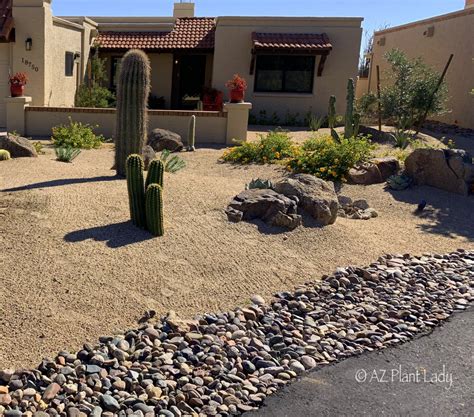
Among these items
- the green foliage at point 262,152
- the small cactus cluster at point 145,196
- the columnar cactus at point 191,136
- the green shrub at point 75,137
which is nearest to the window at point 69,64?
the green shrub at point 75,137

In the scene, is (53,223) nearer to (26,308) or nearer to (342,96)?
(26,308)

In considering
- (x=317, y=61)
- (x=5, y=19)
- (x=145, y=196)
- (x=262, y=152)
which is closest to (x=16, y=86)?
(x=5, y=19)

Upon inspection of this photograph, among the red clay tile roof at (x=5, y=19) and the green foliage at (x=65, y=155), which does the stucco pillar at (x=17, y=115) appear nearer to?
the red clay tile roof at (x=5, y=19)

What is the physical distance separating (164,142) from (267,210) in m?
6.54

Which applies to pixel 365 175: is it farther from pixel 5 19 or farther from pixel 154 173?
pixel 5 19

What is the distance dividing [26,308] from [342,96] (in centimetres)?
1674

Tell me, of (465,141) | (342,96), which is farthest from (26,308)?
(342,96)

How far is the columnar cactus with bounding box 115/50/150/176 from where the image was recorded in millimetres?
9102

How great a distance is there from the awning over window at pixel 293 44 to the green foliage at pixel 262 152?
24.0 feet

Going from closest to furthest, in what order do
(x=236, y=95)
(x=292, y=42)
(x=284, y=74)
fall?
(x=236, y=95), (x=292, y=42), (x=284, y=74)

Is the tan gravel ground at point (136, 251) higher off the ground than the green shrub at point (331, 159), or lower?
lower

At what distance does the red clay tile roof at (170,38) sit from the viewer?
1998 centimetres

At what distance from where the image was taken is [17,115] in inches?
579

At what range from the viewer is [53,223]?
6.46m
